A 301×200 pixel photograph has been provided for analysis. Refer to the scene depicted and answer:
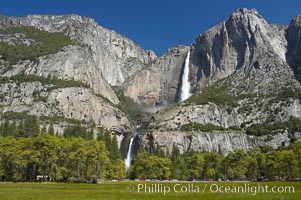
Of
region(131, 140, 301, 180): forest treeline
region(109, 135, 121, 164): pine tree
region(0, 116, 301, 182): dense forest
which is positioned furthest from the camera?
region(109, 135, 121, 164): pine tree

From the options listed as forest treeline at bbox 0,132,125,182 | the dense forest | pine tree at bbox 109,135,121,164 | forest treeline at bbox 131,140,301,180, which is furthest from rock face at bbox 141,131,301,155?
forest treeline at bbox 0,132,125,182

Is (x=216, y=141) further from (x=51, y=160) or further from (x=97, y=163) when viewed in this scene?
(x=51, y=160)

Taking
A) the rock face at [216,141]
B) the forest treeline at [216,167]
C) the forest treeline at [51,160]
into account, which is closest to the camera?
the forest treeline at [51,160]

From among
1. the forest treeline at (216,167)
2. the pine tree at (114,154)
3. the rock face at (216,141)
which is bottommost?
Result: the forest treeline at (216,167)

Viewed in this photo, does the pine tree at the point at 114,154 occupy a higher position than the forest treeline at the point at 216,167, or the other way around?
the pine tree at the point at 114,154

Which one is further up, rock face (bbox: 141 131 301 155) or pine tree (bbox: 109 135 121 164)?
rock face (bbox: 141 131 301 155)

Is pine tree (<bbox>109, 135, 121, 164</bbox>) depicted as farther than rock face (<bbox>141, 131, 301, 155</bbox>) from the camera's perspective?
No

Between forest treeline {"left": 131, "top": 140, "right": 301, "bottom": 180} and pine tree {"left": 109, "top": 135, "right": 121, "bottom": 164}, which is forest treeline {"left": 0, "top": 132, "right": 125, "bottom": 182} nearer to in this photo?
forest treeline {"left": 131, "top": 140, "right": 301, "bottom": 180}

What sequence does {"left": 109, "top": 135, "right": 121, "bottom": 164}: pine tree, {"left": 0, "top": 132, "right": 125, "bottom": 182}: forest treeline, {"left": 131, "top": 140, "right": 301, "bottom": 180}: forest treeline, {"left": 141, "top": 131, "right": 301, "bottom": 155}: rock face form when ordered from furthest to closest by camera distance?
{"left": 141, "top": 131, "right": 301, "bottom": 155}: rock face < {"left": 109, "top": 135, "right": 121, "bottom": 164}: pine tree < {"left": 131, "top": 140, "right": 301, "bottom": 180}: forest treeline < {"left": 0, "top": 132, "right": 125, "bottom": 182}: forest treeline

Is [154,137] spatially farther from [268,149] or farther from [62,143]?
[62,143]

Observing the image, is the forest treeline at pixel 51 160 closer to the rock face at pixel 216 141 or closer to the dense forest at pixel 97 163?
the dense forest at pixel 97 163

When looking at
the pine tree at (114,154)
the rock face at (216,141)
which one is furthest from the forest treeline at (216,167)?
the rock face at (216,141)

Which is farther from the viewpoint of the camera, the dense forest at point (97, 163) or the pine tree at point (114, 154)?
the pine tree at point (114, 154)

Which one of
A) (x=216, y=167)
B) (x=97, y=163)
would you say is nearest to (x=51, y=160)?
(x=97, y=163)
